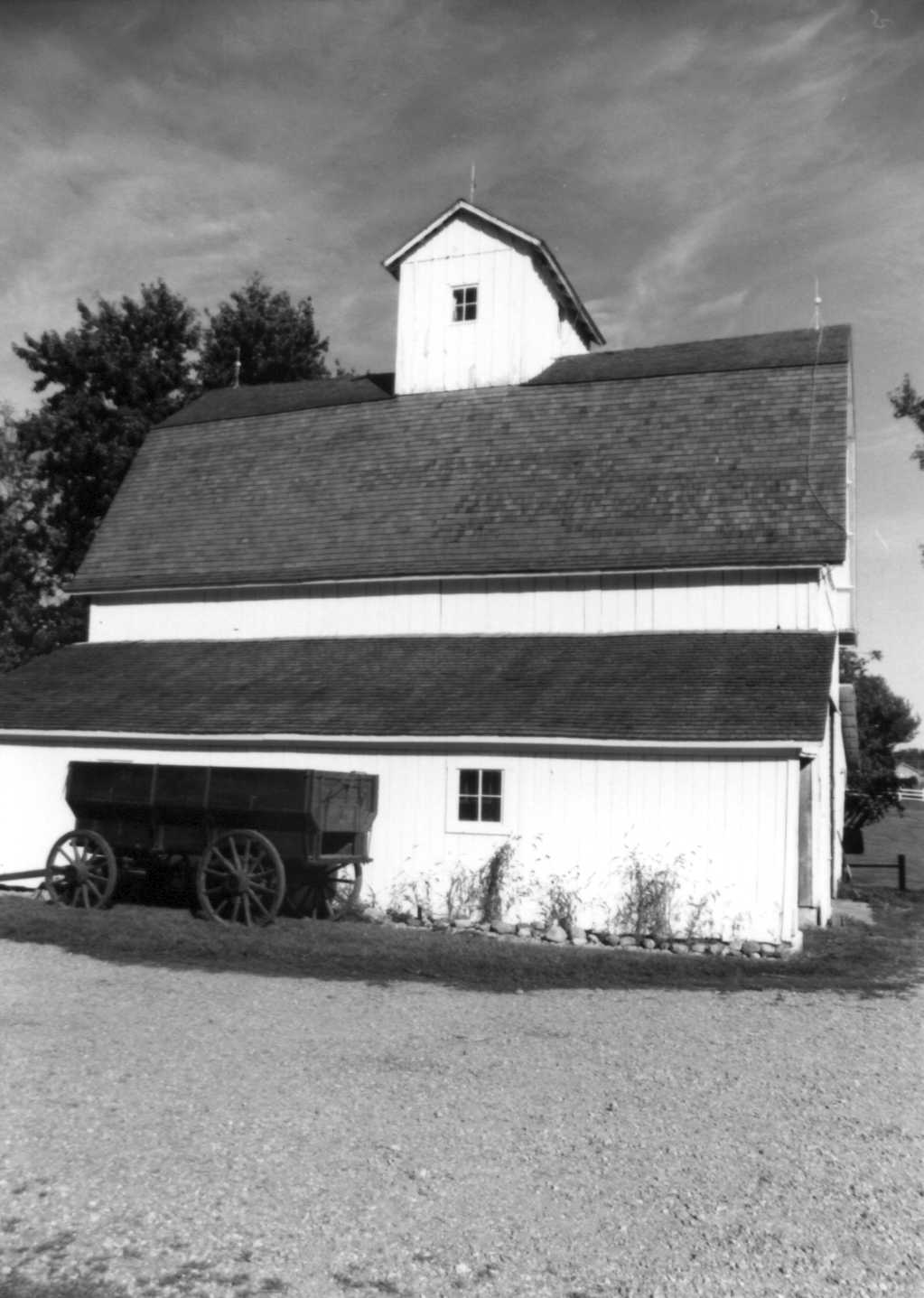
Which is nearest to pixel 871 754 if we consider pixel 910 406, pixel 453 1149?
pixel 910 406

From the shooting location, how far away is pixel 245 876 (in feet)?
52.2

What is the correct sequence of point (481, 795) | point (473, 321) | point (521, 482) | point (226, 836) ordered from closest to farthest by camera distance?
point (226, 836) → point (481, 795) → point (521, 482) → point (473, 321)

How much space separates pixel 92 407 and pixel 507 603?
21.6 m

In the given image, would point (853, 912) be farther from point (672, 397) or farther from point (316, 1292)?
point (316, 1292)

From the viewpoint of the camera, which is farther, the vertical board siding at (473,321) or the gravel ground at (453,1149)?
the vertical board siding at (473,321)

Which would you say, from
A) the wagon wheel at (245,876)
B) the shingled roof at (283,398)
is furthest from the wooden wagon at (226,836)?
the shingled roof at (283,398)

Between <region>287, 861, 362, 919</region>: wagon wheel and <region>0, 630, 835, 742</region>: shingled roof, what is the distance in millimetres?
1937

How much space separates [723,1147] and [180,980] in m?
6.35

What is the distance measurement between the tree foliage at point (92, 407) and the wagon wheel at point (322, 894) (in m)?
22.3

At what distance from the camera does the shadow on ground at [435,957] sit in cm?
1280

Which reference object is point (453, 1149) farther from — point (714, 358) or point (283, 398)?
point (283, 398)

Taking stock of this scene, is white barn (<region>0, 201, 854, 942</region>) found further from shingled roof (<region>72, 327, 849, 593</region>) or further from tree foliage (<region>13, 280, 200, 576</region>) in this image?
tree foliage (<region>13, 280, 200, 576</region>)

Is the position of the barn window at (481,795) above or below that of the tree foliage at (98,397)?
below

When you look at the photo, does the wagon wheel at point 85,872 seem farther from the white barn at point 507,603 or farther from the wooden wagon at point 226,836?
the white barn at point 507,603
